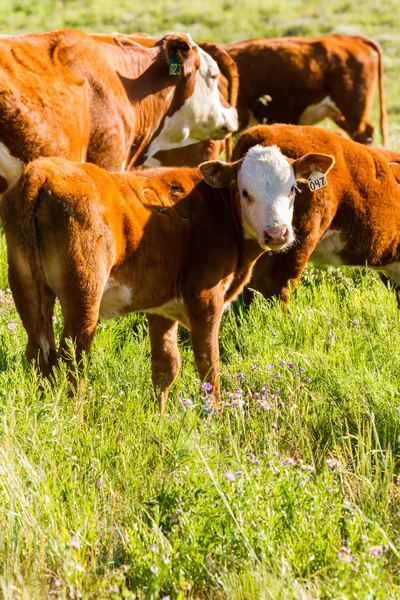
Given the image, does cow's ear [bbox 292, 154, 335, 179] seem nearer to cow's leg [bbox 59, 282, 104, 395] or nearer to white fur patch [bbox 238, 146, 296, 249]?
white fur patch [bbox 238, 146, 296, 249]

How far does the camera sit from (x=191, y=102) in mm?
9461

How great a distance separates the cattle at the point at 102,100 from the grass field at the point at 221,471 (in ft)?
4.42

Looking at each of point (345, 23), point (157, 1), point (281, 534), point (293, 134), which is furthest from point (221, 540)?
point (157, 1)

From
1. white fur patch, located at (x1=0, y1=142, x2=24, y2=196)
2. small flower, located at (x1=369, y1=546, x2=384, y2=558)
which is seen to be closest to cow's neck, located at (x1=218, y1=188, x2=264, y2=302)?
white fur patch, located at (x1=0, y1=142, x2=24, y2=196)

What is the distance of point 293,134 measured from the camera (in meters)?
7.26

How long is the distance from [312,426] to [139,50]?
489 cm

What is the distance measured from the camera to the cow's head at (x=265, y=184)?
586cm

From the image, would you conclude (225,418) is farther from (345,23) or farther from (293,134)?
(345,23)

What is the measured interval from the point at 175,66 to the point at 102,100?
3.71 feet

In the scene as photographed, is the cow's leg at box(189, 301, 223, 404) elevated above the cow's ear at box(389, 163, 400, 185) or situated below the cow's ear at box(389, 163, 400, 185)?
below

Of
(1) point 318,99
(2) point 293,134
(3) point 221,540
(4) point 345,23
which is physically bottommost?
(4) point 345,23

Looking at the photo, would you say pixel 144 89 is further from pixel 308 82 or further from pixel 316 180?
pixel 308 82

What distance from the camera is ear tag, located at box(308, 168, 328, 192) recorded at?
252 inches

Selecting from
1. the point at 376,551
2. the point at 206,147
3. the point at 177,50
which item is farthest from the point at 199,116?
the point at 376,551
